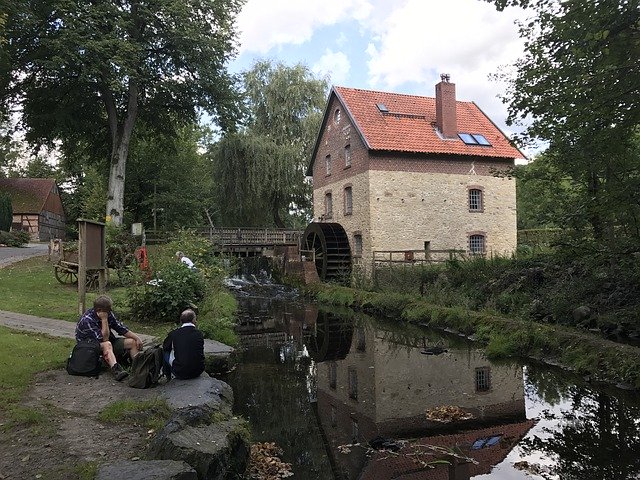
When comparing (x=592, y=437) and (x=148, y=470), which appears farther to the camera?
(x=592, y=437)

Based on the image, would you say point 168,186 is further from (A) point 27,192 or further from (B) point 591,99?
(B) point 591,99

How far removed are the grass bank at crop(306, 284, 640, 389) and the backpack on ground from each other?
654cm

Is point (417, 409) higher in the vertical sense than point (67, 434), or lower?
lower

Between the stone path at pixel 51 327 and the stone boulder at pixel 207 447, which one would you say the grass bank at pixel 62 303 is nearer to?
the stone path at pixel 51 327

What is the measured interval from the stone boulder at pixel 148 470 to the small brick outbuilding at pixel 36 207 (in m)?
38.0

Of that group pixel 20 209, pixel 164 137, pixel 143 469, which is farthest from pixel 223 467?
pixel 20 209

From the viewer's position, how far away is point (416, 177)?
75.4ft

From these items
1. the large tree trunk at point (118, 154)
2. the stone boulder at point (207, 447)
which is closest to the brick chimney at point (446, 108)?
the large tree trunk at point (118, 154)

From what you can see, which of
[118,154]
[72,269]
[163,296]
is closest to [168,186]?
[118,154]

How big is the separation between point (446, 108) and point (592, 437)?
20.8m

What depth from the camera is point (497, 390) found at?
25.7 feet

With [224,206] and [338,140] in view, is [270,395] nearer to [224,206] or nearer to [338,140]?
[338,140]

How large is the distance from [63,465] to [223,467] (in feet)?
3.80

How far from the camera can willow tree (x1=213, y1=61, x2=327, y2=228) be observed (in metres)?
30.7
